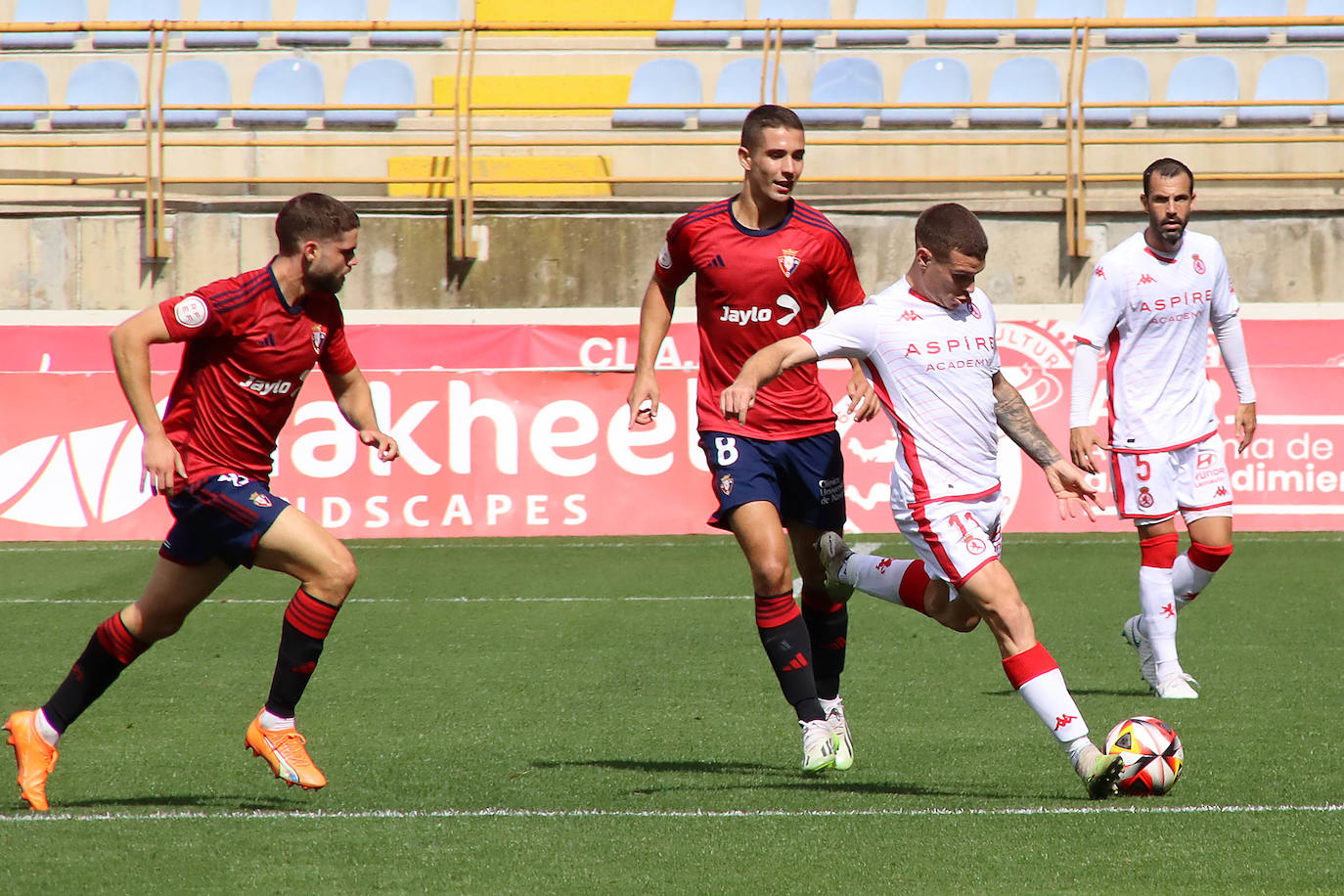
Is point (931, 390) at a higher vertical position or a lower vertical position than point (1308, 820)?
higher

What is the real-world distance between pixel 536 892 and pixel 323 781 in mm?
1395

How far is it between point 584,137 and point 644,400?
12410 mm

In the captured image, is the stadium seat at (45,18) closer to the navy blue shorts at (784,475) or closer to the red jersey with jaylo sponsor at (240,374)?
the red jersey with jaylo sponsor at (240,374)

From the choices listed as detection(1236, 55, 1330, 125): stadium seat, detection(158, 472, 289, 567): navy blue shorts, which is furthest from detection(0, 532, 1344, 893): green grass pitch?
detection(1236, 55, 1330, 125): stadium seat

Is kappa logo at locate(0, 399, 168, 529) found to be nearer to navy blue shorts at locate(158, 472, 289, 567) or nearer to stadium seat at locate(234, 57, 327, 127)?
stadium seat at locate(234, 57, 327, 127)

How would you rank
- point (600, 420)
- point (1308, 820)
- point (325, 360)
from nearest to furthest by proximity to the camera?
point (1308, 820)
point (325, 360)
point (600, 420)

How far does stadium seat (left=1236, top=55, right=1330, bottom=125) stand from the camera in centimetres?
1689

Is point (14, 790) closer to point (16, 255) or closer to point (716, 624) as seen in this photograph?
point (716, 624)

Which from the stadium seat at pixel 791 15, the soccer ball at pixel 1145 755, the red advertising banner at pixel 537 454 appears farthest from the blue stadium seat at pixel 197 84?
the soccer ball at pixel 1145 755

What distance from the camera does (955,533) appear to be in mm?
4977

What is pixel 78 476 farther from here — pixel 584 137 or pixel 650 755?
pixel 650 755

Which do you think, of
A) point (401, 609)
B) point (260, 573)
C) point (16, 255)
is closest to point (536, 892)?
point (401, 609)

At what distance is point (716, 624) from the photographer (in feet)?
30.1

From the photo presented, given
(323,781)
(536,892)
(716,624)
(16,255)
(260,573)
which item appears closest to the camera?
(536,892)
